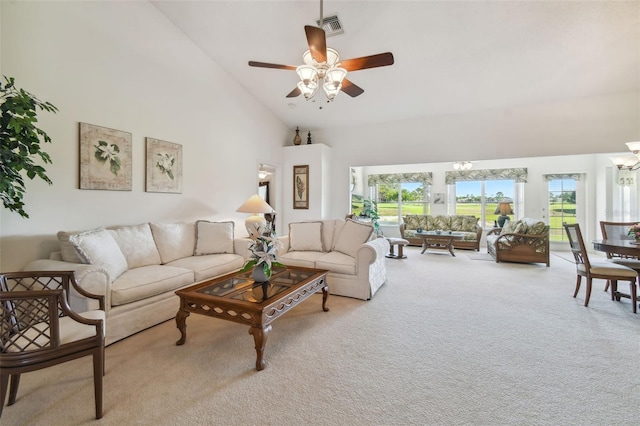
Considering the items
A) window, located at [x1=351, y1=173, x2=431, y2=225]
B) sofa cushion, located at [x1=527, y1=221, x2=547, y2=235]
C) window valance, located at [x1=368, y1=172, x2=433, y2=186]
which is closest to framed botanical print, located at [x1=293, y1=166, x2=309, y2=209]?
window, located at [x1=351, y1=173, x2=431, y2=225]

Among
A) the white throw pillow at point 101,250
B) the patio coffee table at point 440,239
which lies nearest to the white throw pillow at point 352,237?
the white throw pillow at point 101,250

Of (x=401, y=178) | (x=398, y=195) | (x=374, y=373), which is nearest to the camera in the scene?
(x=374, y=373)

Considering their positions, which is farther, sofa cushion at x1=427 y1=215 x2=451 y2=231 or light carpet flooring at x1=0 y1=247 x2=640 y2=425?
sofa cushion at x1=427 y1=215 x2=451 y2=231

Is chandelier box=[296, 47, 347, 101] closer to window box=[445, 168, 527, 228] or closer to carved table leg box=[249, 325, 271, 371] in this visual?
carved table leg box=[249, 325, 271, 371]

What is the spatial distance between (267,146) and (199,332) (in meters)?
4.23

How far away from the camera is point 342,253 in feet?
12.8

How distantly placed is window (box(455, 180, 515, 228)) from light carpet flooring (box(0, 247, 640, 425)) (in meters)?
4.92

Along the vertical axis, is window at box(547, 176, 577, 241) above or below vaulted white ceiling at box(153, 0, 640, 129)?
below

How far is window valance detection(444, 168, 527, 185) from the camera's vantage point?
7.24 meters

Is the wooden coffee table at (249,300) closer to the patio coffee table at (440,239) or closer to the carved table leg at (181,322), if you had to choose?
the carved table leg at (181,322)

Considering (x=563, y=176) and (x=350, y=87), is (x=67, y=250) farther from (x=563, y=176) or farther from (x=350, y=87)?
(x=563, y=176)

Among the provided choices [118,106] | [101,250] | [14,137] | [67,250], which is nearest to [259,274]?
[101,250]

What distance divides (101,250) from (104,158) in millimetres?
1237

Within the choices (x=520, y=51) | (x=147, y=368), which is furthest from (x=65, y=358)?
(x=520, y=51)
